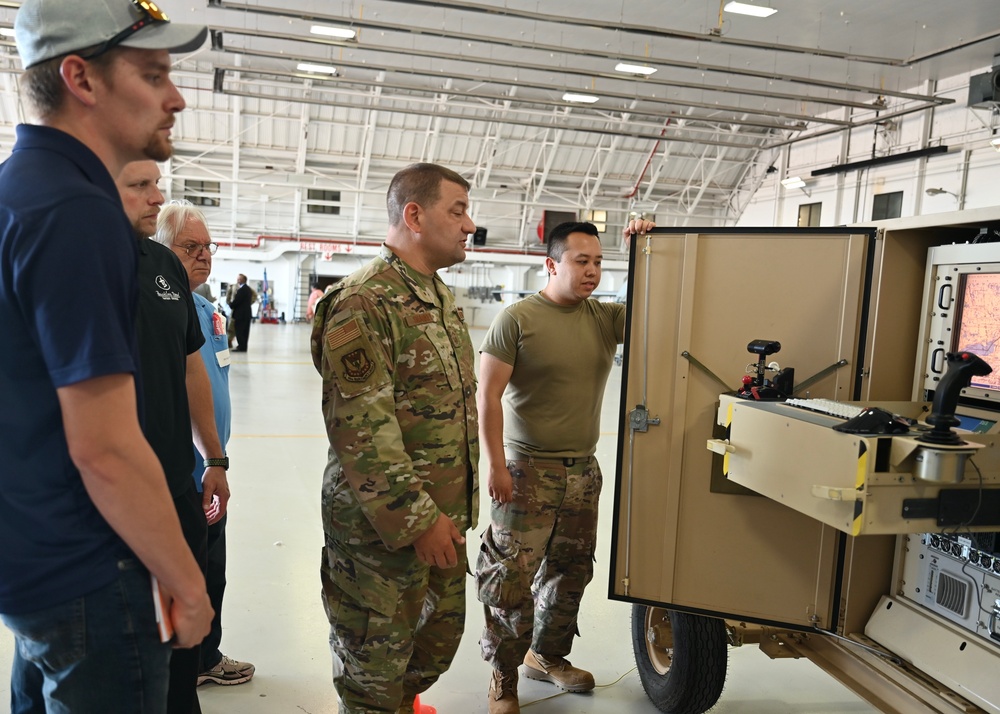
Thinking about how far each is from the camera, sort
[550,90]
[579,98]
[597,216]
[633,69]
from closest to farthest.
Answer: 1. [633,69]
2. [579,98]
3. [550,90]
4. [597,216]

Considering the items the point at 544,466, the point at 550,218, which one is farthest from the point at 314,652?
the point at 550,218

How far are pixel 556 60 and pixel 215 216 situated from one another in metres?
11.5

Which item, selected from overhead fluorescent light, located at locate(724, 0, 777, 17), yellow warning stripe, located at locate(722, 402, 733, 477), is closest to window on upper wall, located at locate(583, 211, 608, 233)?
overhead fluorescent light, located at locate(724, 0, 777, 17)

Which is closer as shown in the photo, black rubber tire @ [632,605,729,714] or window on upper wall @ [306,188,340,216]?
black rubber tire @ [632,605,729,714]

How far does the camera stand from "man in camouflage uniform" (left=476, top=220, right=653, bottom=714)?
8.82 ft

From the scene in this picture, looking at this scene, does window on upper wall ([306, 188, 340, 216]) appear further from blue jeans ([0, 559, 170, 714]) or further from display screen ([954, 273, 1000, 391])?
blue jeans ([0, 559, 170, 714])

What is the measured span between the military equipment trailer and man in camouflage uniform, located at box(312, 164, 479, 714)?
81 centimetres

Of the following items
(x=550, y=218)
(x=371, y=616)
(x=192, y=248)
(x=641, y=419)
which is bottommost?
(x=371, y=616)

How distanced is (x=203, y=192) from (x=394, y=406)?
21507 mm

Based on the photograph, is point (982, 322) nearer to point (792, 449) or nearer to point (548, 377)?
point (792, 449)

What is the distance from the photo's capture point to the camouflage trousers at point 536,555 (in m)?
2.69

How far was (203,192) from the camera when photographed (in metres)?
21.1

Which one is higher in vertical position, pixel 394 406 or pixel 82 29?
pixel 82 29

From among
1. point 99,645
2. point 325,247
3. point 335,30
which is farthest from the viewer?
point 325,247
